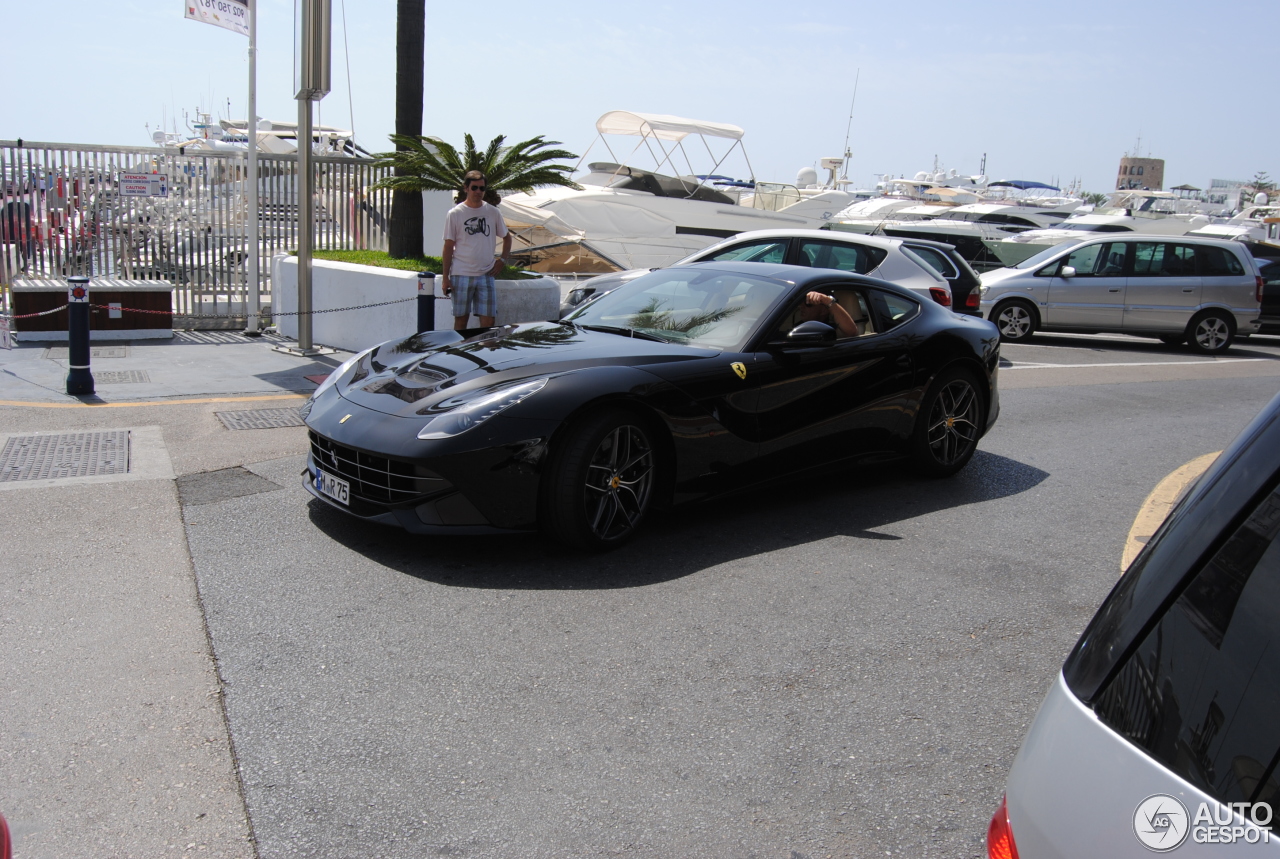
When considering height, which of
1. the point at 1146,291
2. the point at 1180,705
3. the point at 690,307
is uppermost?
the point at 690,307

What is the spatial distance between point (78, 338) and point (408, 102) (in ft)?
16.9

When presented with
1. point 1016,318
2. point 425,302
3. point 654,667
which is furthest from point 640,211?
point 654,667

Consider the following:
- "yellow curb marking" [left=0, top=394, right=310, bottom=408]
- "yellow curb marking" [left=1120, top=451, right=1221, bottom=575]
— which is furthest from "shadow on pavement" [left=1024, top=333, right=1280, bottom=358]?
"yellow curb marking" [left=0, top=394, right=310, bottom=408]

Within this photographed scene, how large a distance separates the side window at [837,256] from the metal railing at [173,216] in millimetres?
5302

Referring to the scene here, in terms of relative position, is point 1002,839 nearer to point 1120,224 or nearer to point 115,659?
point 115,659

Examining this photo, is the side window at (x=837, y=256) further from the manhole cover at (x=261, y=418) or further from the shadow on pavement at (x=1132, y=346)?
the manhole cover at (x=261, y=418)

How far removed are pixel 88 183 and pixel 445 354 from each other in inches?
334

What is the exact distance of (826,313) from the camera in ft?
20.4

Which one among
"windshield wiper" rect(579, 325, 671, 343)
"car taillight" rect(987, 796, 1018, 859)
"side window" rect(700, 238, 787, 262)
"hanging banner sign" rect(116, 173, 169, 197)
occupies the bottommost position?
"car taillight" rect(987, 796, 1018, 859)

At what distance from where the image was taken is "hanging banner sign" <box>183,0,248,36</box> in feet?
35.5

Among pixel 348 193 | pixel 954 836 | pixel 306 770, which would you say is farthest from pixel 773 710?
pixel 348 193

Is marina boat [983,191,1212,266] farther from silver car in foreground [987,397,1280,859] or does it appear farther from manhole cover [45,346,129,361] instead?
silver car in foreground [987,397,1280,859]

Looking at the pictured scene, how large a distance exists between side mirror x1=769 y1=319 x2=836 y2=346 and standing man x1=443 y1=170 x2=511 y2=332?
431 centimetres

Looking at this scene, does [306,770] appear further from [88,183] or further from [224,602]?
[88,183]
